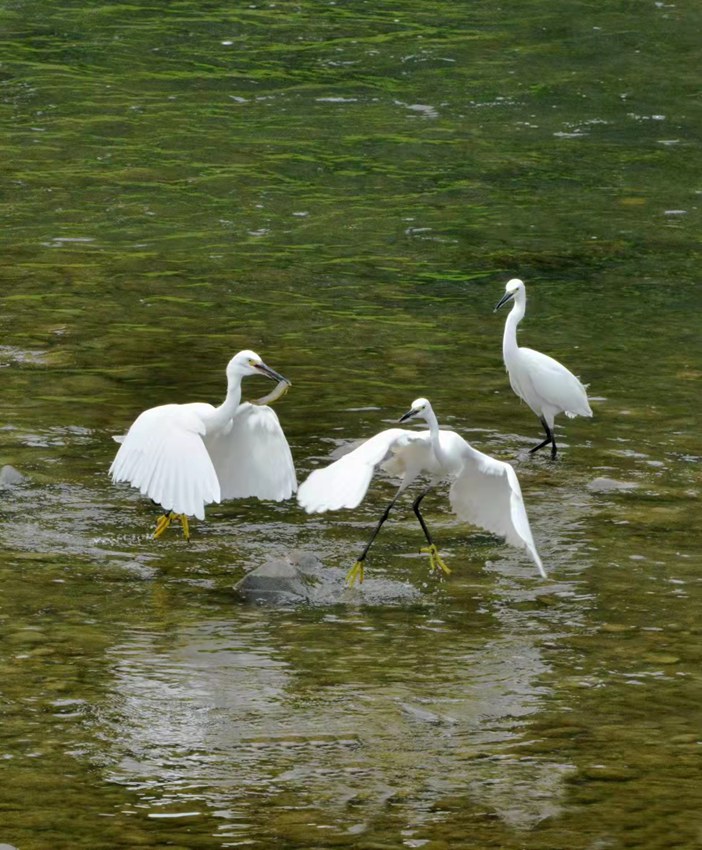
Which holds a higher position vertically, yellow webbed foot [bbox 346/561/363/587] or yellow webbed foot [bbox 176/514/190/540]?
yellow webbed foot [bbox 176/514/190/540]

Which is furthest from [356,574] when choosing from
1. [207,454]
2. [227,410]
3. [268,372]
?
[268,372]

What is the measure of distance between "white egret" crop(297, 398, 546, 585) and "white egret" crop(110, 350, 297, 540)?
1.91 ft

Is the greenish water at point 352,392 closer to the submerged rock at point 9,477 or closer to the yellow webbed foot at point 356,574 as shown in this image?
the submerged rock at point 9,477

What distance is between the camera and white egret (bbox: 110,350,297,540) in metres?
8.31

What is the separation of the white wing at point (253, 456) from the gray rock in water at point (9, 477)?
1157 mm

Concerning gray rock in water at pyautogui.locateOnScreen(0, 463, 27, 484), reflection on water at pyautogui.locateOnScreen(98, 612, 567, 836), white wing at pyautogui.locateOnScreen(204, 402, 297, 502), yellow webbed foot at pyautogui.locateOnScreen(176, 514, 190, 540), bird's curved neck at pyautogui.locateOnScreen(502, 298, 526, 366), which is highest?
bird's curved neck at pyautogui.locateOnScreen(502, 298, 526, 366)

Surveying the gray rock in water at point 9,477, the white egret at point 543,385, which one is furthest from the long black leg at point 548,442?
the gray rock in water at point 9,477

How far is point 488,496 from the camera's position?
28.4 feet

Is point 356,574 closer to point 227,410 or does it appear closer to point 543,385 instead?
point 227,410

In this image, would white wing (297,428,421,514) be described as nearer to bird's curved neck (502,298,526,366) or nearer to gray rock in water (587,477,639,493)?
gray rock in water (587,477,639,493)

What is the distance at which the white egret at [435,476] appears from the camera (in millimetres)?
7883

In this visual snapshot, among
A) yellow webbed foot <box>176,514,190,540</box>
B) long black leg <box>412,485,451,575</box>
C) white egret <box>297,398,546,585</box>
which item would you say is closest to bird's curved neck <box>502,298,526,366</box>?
white egret <box>297,398,546,585</box>

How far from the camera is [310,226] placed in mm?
15750

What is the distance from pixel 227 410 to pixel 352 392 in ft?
9.22
